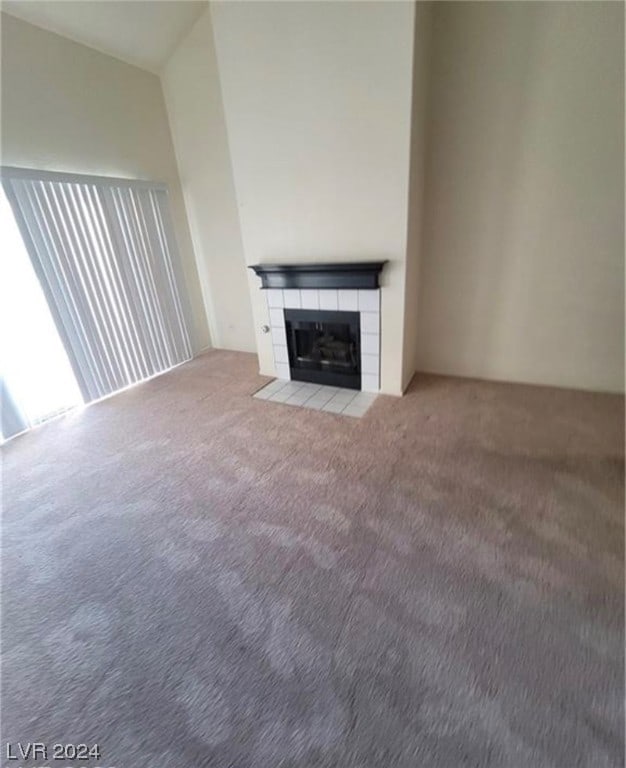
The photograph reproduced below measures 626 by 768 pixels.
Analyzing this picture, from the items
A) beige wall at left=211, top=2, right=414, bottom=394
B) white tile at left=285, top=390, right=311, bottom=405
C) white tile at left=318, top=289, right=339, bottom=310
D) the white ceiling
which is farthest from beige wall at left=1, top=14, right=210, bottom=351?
white tile at left=285, top=390, right=311, bottom=405

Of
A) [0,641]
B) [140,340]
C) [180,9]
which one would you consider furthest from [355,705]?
[180,9]

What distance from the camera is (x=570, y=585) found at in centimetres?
131

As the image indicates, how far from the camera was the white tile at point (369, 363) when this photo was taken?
2783 mm

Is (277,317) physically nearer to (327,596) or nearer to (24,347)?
(24,347)

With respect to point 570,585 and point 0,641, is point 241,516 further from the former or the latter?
point 570,585

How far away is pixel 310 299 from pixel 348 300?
33 centimetres

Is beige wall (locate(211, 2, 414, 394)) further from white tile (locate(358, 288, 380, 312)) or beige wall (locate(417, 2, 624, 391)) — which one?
beige wall (locate(417, 2, 624, 391))

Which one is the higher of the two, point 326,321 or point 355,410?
point 326,321

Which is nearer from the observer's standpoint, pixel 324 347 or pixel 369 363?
pixel 369 363

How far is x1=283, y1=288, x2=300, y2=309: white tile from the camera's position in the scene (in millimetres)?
2857

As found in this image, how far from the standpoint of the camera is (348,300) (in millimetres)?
2680

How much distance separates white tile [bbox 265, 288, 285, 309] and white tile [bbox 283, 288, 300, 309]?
0.05 m

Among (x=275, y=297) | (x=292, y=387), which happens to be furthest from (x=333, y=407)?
(x=275, y=297)

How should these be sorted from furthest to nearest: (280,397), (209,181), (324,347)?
(209,181) → (324,347) → (280,397)
